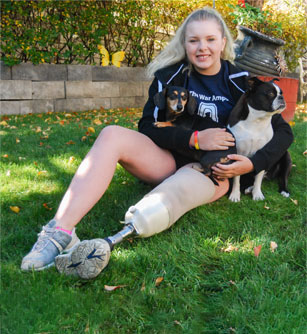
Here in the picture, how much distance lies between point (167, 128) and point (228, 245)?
38.4 inches

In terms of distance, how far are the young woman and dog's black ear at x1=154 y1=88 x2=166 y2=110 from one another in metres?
0.07

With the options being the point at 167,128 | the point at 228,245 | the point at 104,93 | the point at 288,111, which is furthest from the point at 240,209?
the point at 104,93

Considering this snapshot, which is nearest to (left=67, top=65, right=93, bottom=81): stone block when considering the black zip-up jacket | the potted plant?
the potted plant

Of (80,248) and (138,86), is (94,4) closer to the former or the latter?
(138,86)

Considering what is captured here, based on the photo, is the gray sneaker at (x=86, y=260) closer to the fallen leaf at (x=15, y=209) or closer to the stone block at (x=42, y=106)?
the fallen leaf at (x=15, y=209)

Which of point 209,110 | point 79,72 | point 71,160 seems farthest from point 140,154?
point 79,72

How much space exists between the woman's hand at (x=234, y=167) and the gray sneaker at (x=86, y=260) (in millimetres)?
1100

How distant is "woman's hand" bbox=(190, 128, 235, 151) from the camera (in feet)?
8.54

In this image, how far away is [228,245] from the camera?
2256mm

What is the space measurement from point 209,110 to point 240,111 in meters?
0.25

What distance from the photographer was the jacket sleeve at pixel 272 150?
111 inches

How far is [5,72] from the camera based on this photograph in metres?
6.56

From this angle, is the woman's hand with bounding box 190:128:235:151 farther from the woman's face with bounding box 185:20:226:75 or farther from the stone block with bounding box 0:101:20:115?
the stone block with bounding box 0:101:20:115

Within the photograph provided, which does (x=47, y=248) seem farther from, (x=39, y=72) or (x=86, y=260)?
(x=39, y=72)
